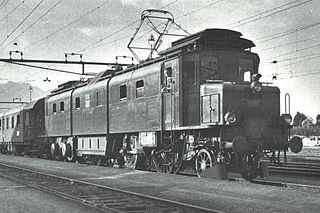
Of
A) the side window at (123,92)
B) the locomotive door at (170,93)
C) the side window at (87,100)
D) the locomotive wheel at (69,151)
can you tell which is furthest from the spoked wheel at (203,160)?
the locomotive wheel at (69,151)

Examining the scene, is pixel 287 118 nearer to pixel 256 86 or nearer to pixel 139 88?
pixel 256 86

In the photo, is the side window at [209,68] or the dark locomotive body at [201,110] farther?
the side window at [209,68]

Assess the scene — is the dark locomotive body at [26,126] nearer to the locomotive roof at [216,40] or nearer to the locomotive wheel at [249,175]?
the locomotive roof at [216,40]

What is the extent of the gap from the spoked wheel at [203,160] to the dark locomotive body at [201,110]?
0.03 m

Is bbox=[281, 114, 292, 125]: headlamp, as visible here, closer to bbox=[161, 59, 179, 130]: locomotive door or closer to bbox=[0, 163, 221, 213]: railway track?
bbox=[161, 59, 179, 130]: locomotive door

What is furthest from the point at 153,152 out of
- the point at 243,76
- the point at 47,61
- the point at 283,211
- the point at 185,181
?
the point at 47,61

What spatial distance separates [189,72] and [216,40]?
1.29 metres

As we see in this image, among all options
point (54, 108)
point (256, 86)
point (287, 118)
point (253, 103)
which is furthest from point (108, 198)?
point (54, 108)

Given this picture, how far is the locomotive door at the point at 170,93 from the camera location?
1371 centimetres

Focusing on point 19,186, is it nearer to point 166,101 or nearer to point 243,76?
point 166,101

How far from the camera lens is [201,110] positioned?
1302 centimetres

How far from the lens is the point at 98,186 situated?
38.6 feet

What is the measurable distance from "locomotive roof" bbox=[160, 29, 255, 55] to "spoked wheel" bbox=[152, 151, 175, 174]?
3.35m

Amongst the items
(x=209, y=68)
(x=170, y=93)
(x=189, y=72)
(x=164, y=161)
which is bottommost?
(x=164, y=161)
